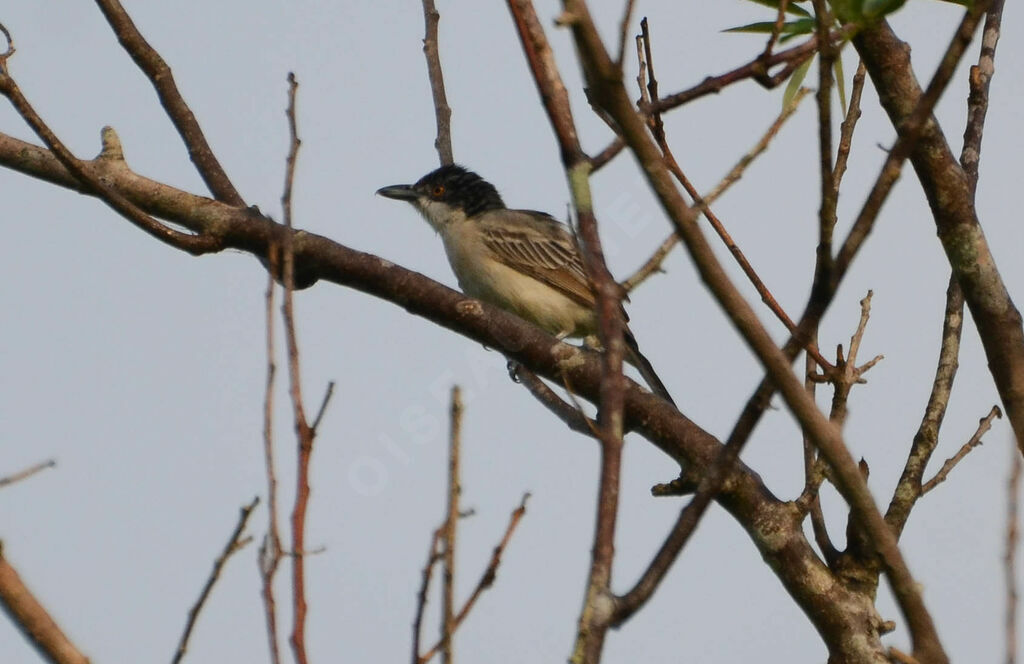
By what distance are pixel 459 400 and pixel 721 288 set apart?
1.73ft

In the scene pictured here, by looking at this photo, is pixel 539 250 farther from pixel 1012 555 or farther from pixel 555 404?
pixel 1012 555

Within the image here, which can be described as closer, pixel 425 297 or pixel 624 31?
pixel 624 31

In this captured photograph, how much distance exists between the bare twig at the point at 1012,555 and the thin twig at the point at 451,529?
41.5 inches

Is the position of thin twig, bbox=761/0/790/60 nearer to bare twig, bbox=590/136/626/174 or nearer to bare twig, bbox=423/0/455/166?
bare twig, bbox=590/136/626/174

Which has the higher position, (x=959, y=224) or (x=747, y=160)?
(x=959, y=224)

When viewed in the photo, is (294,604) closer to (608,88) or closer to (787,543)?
(608,88)

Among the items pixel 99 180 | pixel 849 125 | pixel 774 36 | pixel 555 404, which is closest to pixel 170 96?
pixel 99 180

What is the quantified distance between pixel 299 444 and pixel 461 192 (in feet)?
24.6

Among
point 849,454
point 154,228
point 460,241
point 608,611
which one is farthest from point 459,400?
point 460,241

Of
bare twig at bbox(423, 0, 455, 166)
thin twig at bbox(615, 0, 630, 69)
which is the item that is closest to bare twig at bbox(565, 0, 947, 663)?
thin twig at bbox(615, 0, 630, 69)

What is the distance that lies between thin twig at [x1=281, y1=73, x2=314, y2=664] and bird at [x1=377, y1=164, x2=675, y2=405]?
5.41m

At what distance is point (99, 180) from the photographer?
4691 mm

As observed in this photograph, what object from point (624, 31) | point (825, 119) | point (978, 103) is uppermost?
point (978, 103)

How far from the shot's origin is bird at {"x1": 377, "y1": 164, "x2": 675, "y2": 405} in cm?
905
